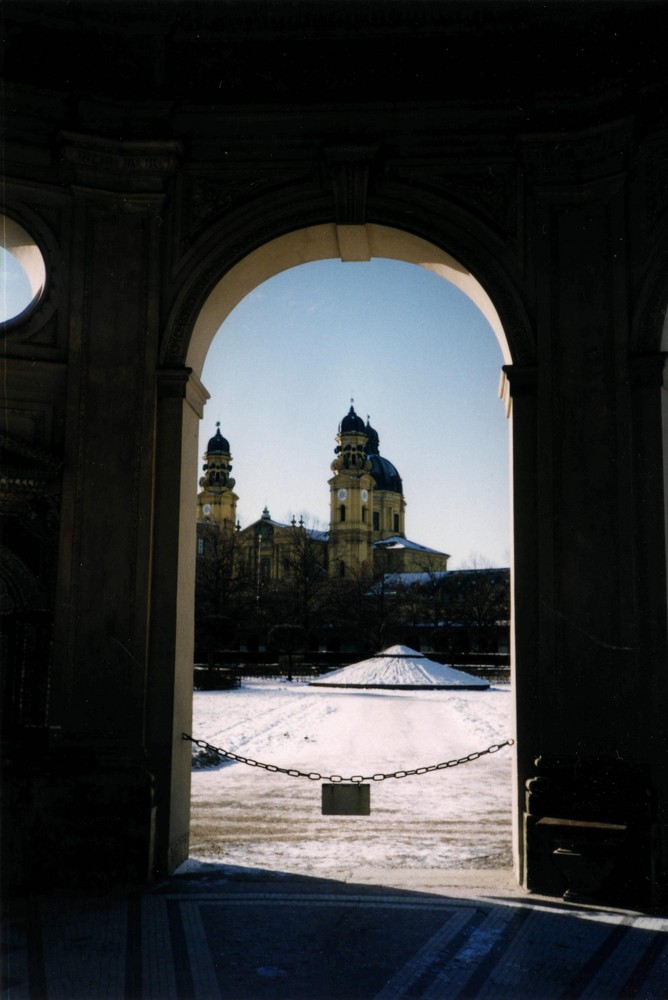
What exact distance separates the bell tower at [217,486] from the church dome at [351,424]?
14.0 meters

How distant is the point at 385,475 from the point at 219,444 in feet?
74.9

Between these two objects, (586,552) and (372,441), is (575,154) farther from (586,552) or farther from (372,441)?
(372,441)

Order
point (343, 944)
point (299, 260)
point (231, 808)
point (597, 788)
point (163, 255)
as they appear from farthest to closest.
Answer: point (231, 808)
point (299, 260)
point (163, 255)
point (597, 788)
point (343, 944)

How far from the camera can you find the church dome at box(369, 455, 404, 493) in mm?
121688

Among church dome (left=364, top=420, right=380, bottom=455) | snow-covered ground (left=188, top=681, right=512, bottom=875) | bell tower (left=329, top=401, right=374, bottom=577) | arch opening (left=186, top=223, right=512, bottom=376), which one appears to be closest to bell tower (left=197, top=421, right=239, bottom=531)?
bell tower (left=329, top=401, right=374, bottom=577)

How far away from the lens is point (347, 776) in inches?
455

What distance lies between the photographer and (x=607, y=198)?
7.16 metres

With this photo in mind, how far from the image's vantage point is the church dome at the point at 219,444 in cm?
11212

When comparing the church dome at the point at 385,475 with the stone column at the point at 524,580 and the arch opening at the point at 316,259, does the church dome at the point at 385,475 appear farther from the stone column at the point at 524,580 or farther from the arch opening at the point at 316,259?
the stone column at the point at 524,580

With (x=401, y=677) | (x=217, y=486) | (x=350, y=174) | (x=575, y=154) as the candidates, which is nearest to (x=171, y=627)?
(x=350, y=174)

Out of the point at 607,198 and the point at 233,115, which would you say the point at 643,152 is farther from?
the point at 233,115


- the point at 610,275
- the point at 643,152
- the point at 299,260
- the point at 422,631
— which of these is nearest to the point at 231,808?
the point at 299,260

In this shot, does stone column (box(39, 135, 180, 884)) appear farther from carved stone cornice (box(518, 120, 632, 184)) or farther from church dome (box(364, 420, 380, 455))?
church dome (box(364, 420, 380, 455))

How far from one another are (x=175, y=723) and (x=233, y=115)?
4.70 meters
